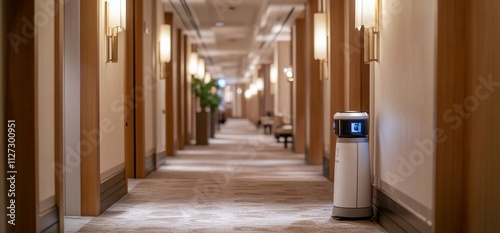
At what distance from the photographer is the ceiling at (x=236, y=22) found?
44.2ft

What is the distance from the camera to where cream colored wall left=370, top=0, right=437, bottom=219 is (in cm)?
468

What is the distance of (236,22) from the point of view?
56.6ft

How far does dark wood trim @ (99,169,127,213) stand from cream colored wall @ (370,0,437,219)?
113 inches

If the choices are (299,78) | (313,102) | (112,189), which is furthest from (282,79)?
(112,189)

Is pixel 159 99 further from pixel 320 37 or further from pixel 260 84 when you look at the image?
pixel 260 84

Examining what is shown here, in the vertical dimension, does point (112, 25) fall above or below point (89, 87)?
above

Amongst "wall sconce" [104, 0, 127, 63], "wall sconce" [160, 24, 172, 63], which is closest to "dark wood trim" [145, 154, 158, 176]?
"wall sconce" [160, 24, 172, 63]

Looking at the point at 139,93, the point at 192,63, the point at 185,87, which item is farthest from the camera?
the point at 192,63

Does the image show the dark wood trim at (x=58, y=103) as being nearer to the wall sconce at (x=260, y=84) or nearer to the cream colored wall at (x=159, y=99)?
the cream colored wall at (x=159, y=99)

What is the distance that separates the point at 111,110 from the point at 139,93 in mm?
2682

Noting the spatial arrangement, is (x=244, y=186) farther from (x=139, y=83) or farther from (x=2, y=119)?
(x=2, y=119)

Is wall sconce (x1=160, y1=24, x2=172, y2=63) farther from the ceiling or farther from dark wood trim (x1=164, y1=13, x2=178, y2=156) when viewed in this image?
dark wood trim (x1=164, y1=13, x2=178, y2=156)

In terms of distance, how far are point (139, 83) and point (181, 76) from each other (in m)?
6.55

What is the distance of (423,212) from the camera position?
15.8 ft
